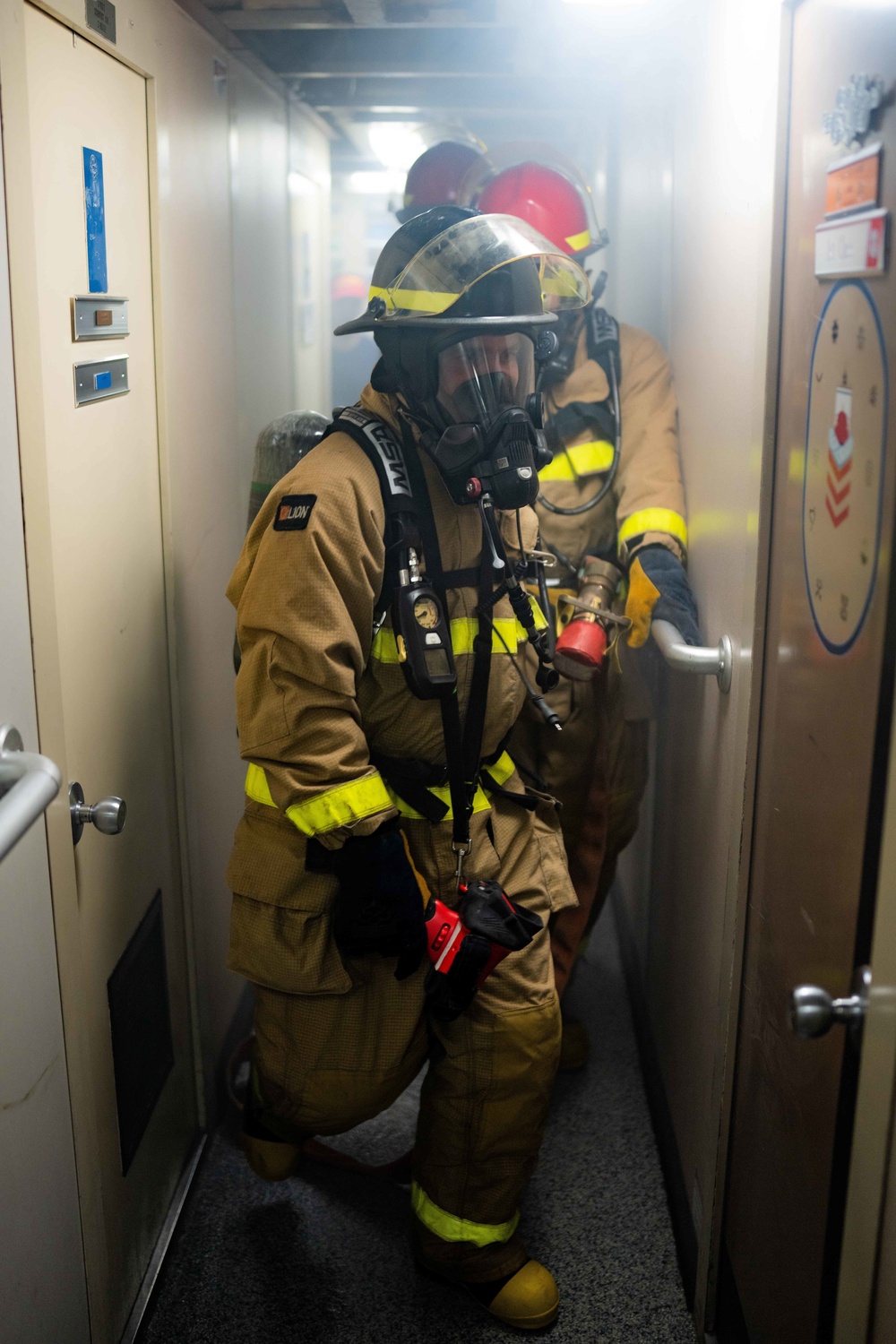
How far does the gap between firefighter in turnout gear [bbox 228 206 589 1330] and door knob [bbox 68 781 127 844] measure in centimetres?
23

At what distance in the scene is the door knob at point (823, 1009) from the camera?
3.36ft

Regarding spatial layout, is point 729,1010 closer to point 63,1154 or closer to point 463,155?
point 63,1154

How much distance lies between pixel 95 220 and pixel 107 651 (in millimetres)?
602

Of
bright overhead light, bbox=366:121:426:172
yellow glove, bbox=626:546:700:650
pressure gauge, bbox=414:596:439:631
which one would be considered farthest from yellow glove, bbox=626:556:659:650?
bright overhead light, bbox=366:121:426:172

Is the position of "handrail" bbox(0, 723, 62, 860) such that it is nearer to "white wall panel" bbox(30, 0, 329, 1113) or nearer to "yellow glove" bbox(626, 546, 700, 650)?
"white wall panel" bbox(30, 0, 329, 1113)

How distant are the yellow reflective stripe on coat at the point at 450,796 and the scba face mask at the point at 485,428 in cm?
45

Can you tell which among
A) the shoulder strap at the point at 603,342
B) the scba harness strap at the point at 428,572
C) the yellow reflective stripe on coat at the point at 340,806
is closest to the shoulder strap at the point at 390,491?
the scba harness strap at the point at 428,572

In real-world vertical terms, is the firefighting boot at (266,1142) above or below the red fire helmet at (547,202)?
below

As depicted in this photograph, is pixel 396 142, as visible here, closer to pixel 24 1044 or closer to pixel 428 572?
pixel 428 572

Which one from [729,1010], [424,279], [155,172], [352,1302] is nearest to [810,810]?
[729,1010]

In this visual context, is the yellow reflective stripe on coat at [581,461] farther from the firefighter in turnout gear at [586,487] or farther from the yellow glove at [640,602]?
the yellow glove at [640,602]

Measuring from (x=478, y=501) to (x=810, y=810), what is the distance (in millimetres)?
702

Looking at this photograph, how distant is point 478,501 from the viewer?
174 centimetres

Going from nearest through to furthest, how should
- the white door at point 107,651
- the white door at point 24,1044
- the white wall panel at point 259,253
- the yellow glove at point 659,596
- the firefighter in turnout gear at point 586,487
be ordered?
the white door at point 24,1044
the white door at point 107,651
the yellow glove at point 659,596
the firefighter in turnout gear at point 586,487
the white wall panel at point 259,253
